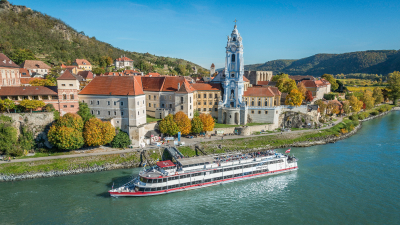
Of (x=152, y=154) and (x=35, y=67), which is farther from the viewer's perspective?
(x=35, y=67)

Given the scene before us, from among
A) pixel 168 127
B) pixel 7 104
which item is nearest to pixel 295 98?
pixel 168 127

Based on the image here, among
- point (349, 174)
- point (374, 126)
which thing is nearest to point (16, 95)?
point (349, 174)

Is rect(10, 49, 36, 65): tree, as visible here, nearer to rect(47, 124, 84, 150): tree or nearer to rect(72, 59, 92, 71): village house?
rect(72, 59, 92, 71): village house

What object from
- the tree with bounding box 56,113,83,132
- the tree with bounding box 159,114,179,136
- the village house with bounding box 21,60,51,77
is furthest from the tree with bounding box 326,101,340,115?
the village house with bounding box 21,60,51,77

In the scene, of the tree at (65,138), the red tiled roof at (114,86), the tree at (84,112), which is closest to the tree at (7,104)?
the tree at (65,138)

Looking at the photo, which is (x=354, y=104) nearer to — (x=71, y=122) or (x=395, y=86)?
(x=395, y=86)

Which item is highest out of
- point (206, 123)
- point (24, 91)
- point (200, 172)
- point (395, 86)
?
point (24, 91)

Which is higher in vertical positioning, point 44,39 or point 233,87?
point 44,39
